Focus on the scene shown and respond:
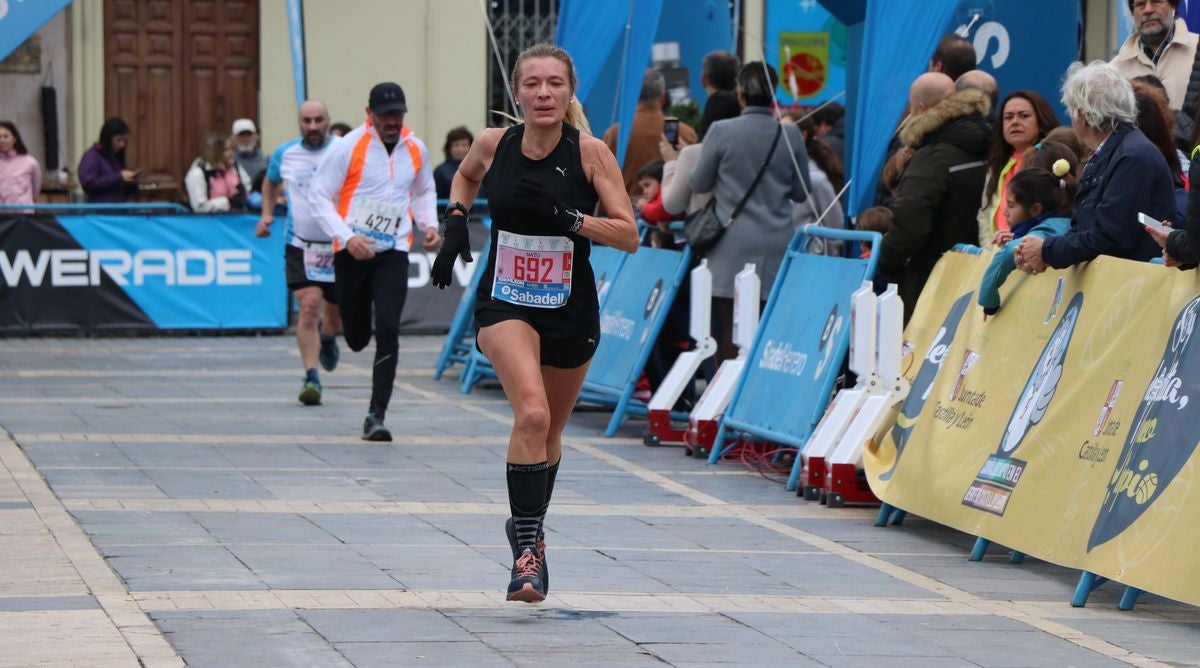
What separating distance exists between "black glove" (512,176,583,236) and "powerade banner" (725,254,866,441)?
338 centimetres

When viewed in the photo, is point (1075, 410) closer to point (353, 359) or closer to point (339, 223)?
point (339, 223)

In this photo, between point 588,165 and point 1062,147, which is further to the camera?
point 1062,147

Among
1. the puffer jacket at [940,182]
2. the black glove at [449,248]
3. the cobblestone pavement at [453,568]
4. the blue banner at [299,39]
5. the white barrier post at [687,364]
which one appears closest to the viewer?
the cobblestone pavement at [453,568]

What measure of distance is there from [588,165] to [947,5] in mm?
3665

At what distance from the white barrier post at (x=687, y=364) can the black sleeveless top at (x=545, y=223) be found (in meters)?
4.30

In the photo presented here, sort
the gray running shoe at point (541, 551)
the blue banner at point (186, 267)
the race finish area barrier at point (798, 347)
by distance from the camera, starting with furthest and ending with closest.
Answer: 1. the blue banner at point (186, 267)
2. the race finish area barrier at point (798, 347)
3. the gray running shoe at point (541, 551)

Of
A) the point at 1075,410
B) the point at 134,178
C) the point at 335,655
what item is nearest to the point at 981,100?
the point at 1075,410

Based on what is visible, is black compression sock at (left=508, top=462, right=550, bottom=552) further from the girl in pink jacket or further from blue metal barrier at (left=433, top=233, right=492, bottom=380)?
the girl in pink jacket

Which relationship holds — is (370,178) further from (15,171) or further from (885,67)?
(15,171)

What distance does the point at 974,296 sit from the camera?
342 inches

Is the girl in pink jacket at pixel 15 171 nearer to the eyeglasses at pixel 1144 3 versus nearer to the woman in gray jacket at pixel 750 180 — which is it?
the woman in gray jacket at pixel 750 180

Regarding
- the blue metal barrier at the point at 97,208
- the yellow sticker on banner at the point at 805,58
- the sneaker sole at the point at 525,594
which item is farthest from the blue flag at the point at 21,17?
the yellow sticker on banner at the point at 805,58

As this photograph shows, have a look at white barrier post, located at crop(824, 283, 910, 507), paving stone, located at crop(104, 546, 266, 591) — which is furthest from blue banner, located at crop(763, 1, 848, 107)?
paving stone, located at crop(104, 546, 266, 591)

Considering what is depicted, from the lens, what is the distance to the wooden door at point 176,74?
2247cm
